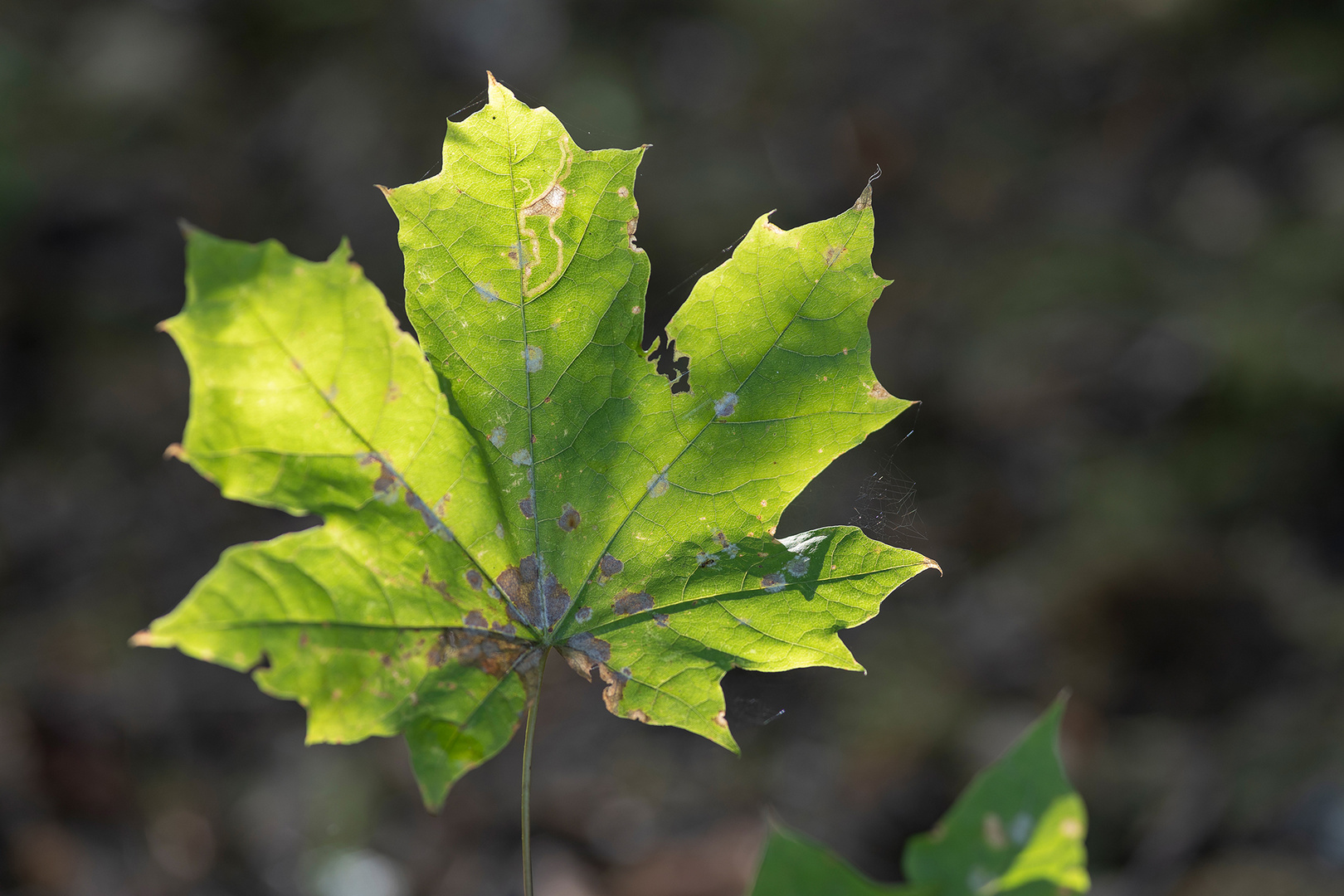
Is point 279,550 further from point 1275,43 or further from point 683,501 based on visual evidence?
point 1275,43

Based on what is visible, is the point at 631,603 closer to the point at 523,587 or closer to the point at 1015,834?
the point at 523,587

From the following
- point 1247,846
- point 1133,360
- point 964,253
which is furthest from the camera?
point 964,253

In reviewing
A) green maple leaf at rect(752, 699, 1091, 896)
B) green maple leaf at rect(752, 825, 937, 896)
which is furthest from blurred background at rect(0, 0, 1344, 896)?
green maple leaf at rect(752, 825, 937, 896)

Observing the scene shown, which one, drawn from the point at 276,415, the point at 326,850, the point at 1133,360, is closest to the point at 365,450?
the point at 276,415

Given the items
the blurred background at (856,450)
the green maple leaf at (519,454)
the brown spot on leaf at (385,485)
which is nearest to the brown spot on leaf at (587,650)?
the green maple leaf at (519,454)

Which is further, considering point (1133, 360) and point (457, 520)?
point (1133, 360)

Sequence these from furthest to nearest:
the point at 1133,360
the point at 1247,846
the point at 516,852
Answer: the point at 1133,360
the point at 516,852
the point at 1247,846
